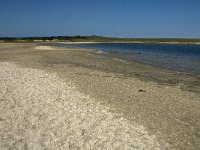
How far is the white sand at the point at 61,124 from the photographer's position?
777 cm

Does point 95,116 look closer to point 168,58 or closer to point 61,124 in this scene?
point 61,124

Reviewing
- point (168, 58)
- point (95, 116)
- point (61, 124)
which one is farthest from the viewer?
point (168, 58)

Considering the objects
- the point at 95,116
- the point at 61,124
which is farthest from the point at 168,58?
the point at 61,124

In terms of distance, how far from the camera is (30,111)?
10039 mm

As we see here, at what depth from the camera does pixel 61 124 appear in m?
8.99

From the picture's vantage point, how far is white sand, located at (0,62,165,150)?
25.5 ft

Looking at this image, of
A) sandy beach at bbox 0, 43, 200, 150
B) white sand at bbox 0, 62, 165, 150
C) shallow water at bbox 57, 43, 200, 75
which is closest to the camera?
white sand at bbox 0, 62, 165, 150

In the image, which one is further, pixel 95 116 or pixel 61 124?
pixel 95 116

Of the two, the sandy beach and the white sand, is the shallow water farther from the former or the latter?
the white sand

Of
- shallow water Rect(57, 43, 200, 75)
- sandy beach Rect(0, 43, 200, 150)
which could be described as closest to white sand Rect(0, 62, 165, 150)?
sandy beach Rect(0, 43, 200, 150)

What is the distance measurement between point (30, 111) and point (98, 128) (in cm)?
247

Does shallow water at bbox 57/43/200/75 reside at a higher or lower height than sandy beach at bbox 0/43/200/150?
lower

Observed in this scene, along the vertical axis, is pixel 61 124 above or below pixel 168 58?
above

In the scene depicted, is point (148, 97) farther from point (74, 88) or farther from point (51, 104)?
point (51, 104)
